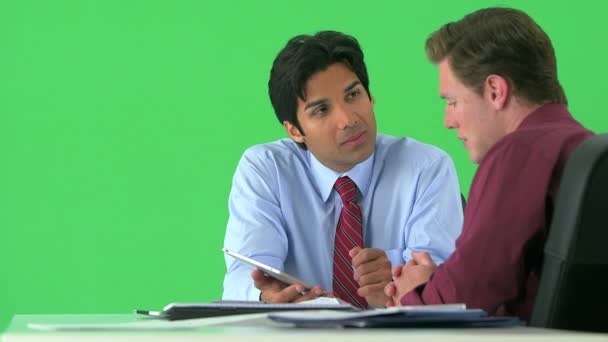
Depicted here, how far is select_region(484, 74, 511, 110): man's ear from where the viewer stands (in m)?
1.95

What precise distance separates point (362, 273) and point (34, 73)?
2.53 m

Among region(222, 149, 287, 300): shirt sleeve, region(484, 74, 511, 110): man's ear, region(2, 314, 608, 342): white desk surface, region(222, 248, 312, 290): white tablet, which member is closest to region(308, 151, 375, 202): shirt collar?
region(222, 149, 287, 300): shirt sleeve

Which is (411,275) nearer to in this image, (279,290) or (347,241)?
(279,290)

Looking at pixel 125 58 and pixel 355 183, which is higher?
pixel 125 58

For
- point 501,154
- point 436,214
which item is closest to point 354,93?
point 436,214

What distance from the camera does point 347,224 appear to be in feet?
9.46

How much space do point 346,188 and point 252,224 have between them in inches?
12.1

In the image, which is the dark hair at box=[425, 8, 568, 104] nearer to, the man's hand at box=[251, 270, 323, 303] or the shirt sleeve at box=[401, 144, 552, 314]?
the shirt sleeve at box=[401, 144, 552, 314]

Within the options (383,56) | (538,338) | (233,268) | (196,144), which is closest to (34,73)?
(196,144)

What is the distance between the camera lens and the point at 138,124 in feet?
14.5

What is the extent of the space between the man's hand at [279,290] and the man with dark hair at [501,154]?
325 millimetres

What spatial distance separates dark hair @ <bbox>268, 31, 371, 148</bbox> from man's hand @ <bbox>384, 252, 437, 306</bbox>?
3.58 ft

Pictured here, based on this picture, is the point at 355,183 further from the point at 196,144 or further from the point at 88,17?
the point at 88,17

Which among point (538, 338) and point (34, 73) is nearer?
point (538, 338)
